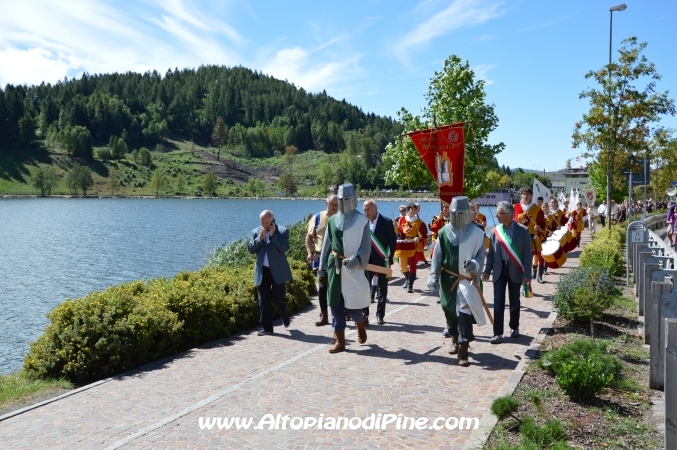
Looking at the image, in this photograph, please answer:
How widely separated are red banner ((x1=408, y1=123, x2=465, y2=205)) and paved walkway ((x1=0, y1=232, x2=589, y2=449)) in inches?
124

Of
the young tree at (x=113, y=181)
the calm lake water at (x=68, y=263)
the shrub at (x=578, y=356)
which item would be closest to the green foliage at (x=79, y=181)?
the young tree at (x=113, y=181)

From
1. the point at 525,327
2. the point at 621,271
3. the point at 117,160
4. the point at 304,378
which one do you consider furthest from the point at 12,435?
the point at 117,160

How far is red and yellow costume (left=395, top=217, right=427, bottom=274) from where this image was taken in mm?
13547

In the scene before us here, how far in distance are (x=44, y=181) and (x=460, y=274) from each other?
15260cm

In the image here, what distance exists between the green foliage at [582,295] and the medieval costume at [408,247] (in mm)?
4195

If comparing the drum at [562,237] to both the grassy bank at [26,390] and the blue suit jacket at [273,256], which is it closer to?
the blue suit jacket at [273,256]

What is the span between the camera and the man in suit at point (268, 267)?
392 inches

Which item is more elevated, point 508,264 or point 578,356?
point 508,264

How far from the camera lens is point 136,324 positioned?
827cm

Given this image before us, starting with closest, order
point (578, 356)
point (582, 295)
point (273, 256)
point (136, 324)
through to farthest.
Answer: point (578, 356)
point (136, 324)
point (582, 295)
point (273, 256)

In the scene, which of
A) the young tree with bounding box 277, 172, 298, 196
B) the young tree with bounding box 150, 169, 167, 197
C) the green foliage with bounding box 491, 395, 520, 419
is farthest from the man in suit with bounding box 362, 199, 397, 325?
the young tree with bounding box 277, 172, 298, 196

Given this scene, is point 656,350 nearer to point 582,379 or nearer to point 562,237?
point 582,379

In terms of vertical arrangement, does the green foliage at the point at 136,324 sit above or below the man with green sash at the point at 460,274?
below

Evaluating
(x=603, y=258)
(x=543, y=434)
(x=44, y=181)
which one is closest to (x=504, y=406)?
(x=543, y=434)
